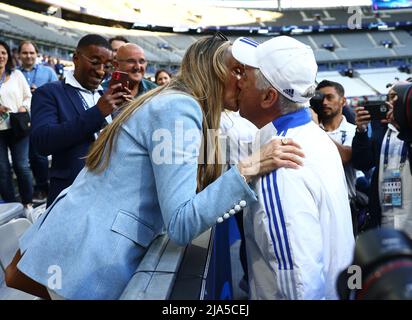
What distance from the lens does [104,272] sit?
119 centimetres

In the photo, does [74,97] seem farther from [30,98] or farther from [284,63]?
[30,98]

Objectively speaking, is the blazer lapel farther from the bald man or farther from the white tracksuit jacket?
the white tracksuit jacket

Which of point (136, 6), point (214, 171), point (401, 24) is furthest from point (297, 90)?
point (401, 24)

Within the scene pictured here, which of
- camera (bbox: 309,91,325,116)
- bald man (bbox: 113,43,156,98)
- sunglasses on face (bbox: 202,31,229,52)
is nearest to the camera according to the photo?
sunglasses on face (bbox: 202,31,229,52)

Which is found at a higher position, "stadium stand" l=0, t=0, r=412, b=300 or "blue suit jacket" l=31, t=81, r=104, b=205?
"stadium stand" l=0, t=0, r=412, b=300

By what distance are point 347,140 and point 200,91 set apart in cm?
217

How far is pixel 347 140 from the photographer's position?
3232 mm

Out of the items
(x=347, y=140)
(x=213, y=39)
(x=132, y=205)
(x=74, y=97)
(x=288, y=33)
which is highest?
(x=288, y=33)

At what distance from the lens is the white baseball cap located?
4.32 feet

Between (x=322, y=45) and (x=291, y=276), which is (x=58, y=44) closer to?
(x=322, y=45)

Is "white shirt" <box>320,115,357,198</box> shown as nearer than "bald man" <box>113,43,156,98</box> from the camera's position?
No

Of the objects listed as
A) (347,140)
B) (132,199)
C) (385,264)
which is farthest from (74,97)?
(385,264)

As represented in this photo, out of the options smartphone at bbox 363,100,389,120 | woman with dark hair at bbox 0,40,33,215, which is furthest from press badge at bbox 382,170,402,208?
woman with dark hair at bbox 0,40,33,215

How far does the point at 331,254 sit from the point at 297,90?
1.53ft
